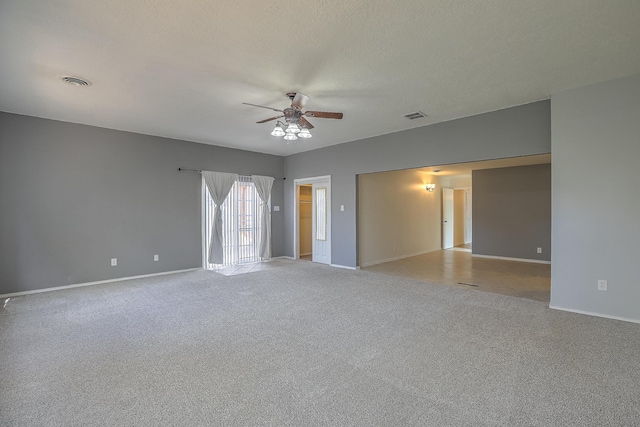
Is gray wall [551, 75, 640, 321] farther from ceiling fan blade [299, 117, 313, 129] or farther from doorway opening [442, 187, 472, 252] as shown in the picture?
doorway opening [442, 187, 472, 252]

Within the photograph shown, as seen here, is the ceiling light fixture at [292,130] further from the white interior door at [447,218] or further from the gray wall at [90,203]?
the white interior door at [447,218]

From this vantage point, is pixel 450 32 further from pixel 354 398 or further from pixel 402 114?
pixel 354 398

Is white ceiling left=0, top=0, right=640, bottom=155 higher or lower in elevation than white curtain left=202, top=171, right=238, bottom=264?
higher

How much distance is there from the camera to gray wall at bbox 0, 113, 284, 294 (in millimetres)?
4430

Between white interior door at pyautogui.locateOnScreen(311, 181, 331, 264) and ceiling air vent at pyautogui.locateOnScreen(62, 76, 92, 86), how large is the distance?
181 inches

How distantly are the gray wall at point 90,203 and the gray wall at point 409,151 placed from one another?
7.85 feet

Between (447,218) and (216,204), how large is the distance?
7608 mm

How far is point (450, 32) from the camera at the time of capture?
95.7 inches

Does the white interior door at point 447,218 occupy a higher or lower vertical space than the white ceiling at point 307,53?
lower

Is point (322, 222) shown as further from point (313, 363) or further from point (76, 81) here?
point (76, 81)

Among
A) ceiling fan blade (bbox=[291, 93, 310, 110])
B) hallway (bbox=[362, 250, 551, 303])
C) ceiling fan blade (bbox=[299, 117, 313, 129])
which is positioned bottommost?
hallway (bbox=[362, 250, 551, 303])

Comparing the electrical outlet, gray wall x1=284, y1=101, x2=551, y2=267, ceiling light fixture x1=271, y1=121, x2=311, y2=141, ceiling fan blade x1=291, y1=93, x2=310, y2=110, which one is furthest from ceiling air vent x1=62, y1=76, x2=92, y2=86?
the electrical outlet

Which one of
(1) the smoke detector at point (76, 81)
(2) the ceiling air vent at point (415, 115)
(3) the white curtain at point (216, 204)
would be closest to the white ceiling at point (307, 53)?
(1) the smoke detector at point (76, 81)

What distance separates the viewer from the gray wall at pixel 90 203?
443 cm
